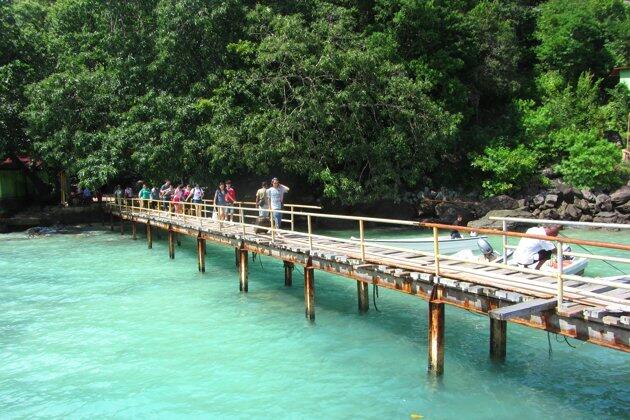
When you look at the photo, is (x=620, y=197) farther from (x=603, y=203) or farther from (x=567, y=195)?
(x=567, y=195)

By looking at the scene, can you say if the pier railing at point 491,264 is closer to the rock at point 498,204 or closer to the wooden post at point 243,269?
the wooden post at point 243,269

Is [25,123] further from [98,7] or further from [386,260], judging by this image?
[386,260]

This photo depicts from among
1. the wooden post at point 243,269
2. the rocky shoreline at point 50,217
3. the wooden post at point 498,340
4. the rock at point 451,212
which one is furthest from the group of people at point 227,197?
the rock at point 451,212

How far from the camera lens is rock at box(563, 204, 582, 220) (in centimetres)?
3064

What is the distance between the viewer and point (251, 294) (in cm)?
1639

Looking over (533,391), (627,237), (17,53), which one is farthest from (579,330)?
(17,53)

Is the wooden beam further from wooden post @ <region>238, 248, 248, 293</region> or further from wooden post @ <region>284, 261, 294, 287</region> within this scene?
wooden post @ <region>284, 261, 294, 287</region>

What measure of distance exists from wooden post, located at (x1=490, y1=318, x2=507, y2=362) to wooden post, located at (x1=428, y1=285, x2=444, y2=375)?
5.24 ft

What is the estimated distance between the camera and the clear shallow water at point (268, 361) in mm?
8914

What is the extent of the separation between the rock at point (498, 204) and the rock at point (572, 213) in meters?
2.69

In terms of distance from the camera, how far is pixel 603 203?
30516 millimetres

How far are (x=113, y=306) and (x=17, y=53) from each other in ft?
88.4

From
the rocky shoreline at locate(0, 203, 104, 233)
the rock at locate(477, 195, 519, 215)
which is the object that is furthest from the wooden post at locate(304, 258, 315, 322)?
the rocky shoreline at locate(0, 203, 104, 233)

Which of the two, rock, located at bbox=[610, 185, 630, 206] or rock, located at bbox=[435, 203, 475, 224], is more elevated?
rock, located at bbox=[610, 185, 630, 206]
